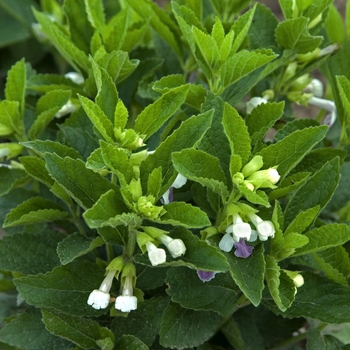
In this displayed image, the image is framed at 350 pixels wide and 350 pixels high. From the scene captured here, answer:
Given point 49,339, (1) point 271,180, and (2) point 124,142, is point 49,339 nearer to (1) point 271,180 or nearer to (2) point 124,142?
(2) point 124,142

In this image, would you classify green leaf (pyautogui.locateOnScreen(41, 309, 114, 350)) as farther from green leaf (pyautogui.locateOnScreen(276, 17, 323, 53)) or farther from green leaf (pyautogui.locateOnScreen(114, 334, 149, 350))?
green leaf (pyautogui.locateOnScreen(276, 17, 323, 53))

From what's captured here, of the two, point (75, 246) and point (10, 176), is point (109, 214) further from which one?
point (10, 176)

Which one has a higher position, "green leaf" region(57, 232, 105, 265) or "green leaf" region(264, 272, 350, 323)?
"green leaf" region(57, 232, 105, 265)

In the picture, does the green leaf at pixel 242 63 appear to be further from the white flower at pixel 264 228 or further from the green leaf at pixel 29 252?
the green leaf at pixel 29 252

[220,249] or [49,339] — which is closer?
[220,249]

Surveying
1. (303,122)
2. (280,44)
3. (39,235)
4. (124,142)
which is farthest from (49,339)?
(280,44)

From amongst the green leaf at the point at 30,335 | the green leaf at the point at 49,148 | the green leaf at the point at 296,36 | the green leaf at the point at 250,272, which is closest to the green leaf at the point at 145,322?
the green leaf at the point at 30,335

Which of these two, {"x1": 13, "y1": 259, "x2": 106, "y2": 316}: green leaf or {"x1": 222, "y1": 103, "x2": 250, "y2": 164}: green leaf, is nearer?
{"x1": 222, "y1": 103, "x2": 250, "y2": 164}: green leaf

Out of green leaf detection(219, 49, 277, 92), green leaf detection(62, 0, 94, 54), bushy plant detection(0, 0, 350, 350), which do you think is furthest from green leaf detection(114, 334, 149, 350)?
green leaf detection(62, 0, 94, 54)
